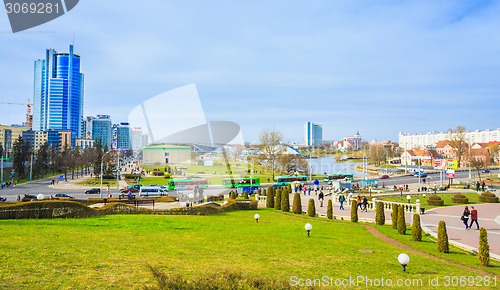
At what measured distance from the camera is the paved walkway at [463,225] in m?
16.1

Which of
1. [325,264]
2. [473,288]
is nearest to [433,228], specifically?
[473,288]

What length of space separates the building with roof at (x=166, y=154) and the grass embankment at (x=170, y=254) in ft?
249

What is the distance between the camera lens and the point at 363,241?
16266 millimetres

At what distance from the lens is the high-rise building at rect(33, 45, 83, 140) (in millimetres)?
189875

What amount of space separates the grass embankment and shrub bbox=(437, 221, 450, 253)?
1775 mm

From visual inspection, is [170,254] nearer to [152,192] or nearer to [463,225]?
[463,225]

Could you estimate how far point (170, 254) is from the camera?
38.7 ft

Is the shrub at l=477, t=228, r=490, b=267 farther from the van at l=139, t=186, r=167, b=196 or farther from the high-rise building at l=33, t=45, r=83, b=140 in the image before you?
the high-rise building at l=33, t=45, r=83, b=140

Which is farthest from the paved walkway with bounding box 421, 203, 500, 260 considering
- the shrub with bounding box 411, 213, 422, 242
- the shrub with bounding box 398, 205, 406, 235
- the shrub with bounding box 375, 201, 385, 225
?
the shrub with bounding box 375, 201, 385, 225

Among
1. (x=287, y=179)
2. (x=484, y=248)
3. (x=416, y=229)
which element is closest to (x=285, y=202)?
(x=416, y=229)

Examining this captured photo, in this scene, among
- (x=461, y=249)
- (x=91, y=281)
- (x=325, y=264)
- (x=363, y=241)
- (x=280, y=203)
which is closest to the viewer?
(x=91, y=281)

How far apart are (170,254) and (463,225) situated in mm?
19439

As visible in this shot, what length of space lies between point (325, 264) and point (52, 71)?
225709 millimetres

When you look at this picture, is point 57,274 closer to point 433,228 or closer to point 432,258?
point 432,258
